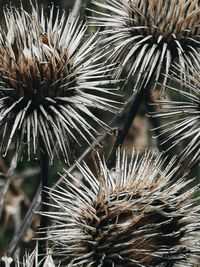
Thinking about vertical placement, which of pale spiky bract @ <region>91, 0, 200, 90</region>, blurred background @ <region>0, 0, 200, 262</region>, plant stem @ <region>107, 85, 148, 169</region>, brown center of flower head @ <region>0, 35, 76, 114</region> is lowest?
blurred background @ <region>0, 0, 200, 262</region>

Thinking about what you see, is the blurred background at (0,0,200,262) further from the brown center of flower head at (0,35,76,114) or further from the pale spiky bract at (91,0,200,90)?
the brown center of flower head at (0,35,76,114)

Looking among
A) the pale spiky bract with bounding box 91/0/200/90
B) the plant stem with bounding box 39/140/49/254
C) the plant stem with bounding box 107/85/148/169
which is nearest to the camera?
the plant stem with bounding box 39/140/49/254

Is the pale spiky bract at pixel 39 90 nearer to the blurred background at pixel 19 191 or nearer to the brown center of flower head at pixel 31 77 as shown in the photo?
the brown center of flower head at pixel 31 77

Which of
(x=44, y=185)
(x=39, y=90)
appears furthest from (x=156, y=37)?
(x=44, y=185)

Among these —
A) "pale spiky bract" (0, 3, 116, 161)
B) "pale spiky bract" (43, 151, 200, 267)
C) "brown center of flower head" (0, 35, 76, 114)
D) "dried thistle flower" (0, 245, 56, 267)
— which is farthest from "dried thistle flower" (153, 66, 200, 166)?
"dried thistle flower" (0, 245, 56, 267)

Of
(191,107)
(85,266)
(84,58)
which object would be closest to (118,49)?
(84,58)

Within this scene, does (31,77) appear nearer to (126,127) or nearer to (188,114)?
(126,127)

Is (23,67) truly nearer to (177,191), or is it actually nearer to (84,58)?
(84,58)
